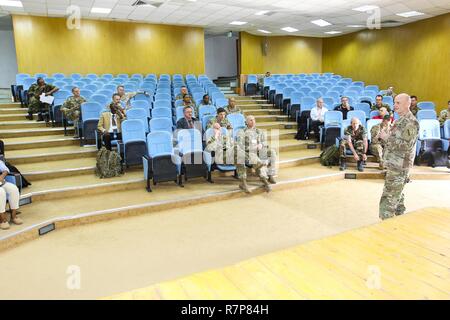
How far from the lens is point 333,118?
22.3 feet

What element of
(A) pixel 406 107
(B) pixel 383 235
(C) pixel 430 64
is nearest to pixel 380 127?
(A) pixel 406 107

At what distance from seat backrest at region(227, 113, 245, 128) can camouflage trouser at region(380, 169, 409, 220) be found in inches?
136

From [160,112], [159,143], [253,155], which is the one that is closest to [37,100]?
[160,112]

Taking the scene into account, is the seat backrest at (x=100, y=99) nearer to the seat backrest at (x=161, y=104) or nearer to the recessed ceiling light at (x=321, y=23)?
the seat backrest at (x=161, y=104)

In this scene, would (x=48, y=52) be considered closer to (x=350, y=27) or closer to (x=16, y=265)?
(x=16, y=265)

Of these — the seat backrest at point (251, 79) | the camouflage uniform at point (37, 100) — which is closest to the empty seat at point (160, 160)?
the camouflage uniform at point (37, 100)

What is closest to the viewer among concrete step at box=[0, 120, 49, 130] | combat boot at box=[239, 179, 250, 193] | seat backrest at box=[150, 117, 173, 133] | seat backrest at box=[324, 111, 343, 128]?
combat boot at box=[239, 179, 250, 193]

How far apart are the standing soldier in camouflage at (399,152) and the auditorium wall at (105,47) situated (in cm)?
1055

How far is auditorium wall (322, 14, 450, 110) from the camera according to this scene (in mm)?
10938

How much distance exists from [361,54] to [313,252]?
14.5 meters

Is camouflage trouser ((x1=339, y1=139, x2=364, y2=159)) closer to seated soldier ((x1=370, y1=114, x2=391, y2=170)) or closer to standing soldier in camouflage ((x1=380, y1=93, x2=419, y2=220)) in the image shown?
seated soldier ((x1=370, y1=114, x2=391, y2=170))

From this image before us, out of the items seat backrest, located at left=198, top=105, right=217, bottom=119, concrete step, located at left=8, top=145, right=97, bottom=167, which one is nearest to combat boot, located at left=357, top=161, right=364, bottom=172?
seat backrest, located at left=198, top=105, right=217, bottom=119

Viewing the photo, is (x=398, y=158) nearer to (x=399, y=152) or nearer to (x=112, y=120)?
(x=399, y=152)

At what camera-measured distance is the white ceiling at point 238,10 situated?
8.95 m
